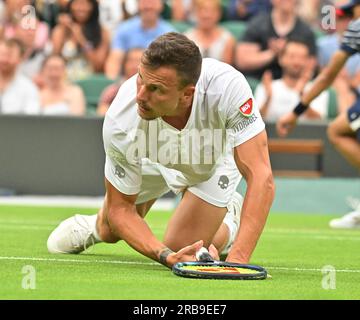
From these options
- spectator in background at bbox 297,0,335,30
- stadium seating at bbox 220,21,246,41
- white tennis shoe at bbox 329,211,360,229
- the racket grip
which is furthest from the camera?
spectator in background at bbox 297,0,335,30

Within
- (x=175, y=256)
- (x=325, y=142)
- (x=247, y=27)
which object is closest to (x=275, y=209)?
(x=325, y=142)

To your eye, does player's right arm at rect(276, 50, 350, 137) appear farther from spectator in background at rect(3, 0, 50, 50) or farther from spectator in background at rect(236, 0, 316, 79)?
spectator in background at rect(3, 0, 50, 50)

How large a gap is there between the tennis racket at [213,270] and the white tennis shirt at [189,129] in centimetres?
75

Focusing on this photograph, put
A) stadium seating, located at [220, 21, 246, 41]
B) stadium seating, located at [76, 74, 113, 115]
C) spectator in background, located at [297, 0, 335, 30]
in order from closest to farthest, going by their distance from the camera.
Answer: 1. stadium seating, located at [76, 74, 113, 115]
2. stadium seating, located at [220, 21, 246, 41]
3. spectator in background, located at [297, 0, 335, 30]

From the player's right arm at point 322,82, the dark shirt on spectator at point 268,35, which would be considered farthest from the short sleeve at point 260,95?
the player's right arm at point 322,82

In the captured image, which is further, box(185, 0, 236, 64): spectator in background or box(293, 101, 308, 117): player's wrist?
box(185, 0, 236, 64): spectator in background

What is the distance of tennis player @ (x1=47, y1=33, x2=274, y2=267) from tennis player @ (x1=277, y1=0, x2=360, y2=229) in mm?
3234

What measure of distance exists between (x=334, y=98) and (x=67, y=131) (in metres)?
3.80

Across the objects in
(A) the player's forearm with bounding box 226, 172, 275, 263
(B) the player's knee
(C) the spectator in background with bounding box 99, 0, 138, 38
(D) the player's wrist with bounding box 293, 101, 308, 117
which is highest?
(A) the player's forearm with bounding box 226, 172, 275, 263

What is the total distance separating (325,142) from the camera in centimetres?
1484

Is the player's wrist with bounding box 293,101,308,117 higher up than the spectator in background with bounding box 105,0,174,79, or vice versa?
the player's wrist with bounding box 293,101,308,117

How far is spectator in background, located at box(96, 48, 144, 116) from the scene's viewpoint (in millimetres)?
15219

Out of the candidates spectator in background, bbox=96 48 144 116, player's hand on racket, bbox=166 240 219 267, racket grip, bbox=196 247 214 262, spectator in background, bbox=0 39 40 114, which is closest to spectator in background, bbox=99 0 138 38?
spectator in background, bbox=96 48 144 116

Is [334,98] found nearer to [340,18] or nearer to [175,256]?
[340,18]
